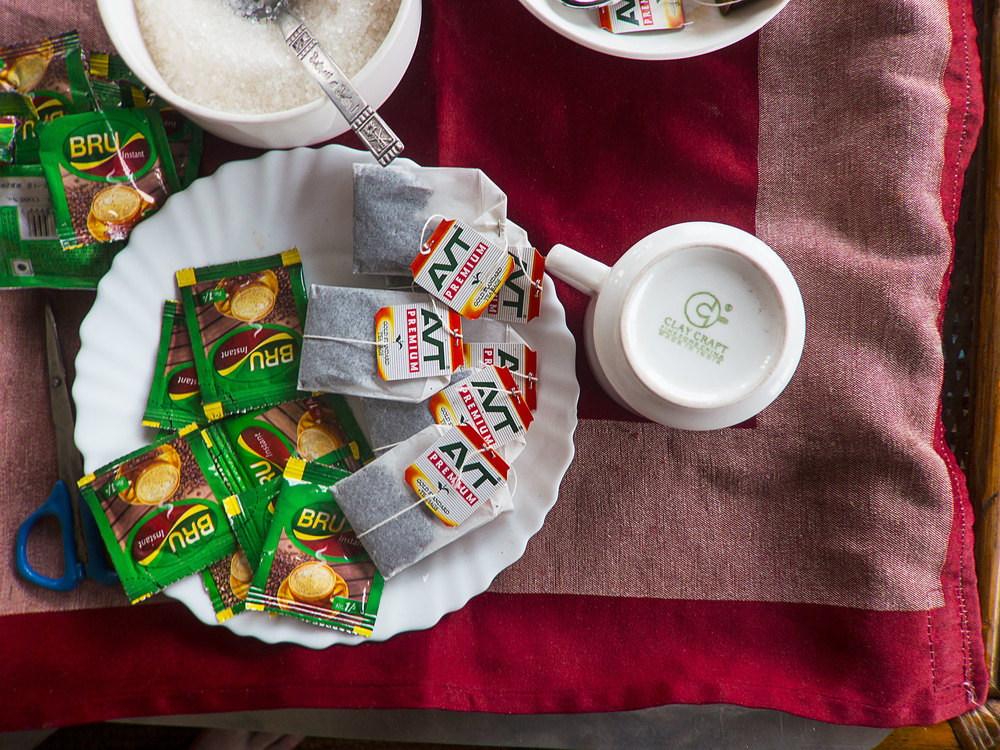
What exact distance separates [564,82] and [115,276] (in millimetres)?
528

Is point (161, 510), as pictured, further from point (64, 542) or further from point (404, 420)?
point (404, 420)

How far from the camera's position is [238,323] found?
78cm

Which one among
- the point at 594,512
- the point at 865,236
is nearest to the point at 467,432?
the point at 594,512

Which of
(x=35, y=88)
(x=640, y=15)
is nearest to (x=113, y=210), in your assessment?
(x=35, y=88)

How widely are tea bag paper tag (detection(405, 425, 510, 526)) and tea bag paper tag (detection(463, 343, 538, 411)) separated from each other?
2.8 inches

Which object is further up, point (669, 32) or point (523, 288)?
point (669, 32)

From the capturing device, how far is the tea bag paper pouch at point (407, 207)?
72 centimetres

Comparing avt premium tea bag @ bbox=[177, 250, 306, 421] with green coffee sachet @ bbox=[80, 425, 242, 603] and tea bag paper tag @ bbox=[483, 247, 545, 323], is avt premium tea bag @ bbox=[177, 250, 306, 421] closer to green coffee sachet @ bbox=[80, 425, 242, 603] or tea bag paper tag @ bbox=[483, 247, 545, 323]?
green coffee sachet @ bbox=[80, 425, 242, 603]

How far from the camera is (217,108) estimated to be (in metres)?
0.66

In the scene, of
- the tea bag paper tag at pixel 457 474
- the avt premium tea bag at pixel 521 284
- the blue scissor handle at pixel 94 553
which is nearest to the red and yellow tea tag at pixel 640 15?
the avt premium tea bag at pixel 521 284

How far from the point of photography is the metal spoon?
63cm

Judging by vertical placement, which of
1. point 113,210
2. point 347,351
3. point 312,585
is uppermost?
point 113,210

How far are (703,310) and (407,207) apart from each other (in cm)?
31

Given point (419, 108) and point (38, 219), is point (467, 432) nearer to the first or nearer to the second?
point (419, 108)
